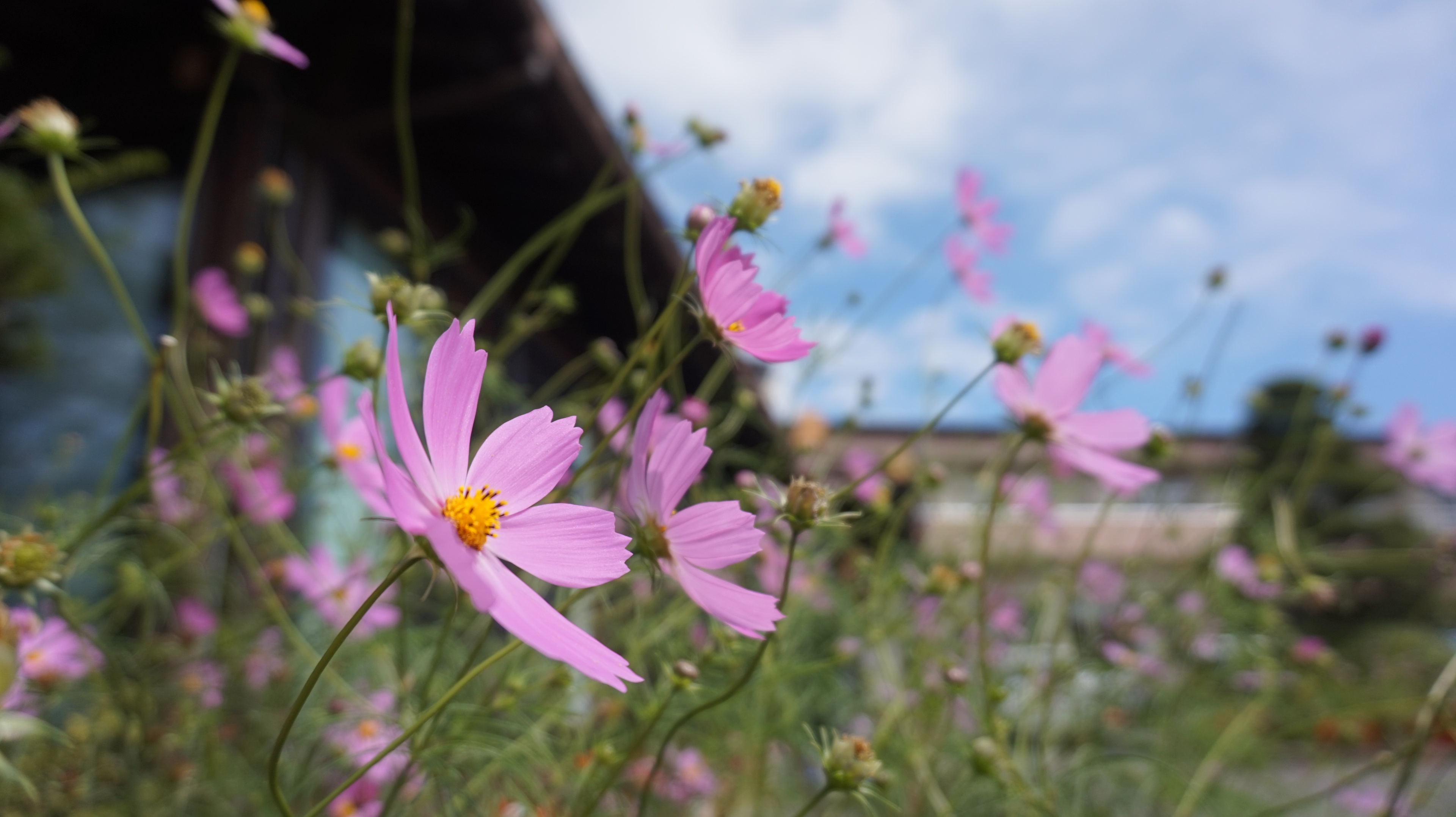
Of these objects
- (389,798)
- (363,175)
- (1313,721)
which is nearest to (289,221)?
(363,175)

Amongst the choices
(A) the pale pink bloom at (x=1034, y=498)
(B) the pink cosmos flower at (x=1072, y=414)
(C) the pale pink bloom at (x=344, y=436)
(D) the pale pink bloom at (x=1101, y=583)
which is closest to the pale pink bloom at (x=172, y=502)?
(C) the pale pink bloom at (x=344, y=436)

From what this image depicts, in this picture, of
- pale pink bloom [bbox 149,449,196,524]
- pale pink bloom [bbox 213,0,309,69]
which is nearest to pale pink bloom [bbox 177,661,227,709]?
pale pink bloom [bbox 149,449,196,524]

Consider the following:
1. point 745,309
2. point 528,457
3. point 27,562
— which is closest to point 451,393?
point 528,457

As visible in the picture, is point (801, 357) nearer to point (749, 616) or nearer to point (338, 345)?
point (749, 616)

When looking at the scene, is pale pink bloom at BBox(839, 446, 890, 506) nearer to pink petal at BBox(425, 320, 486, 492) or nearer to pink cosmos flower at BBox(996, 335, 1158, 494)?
pink cosmos flower at BBox(996, 335, 1158, 494)

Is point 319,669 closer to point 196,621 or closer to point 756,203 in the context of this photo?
point 756,203

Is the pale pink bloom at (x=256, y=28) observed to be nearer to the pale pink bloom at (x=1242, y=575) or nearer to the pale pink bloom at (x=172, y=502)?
the pale pink bloom at (x=172, y=502)
